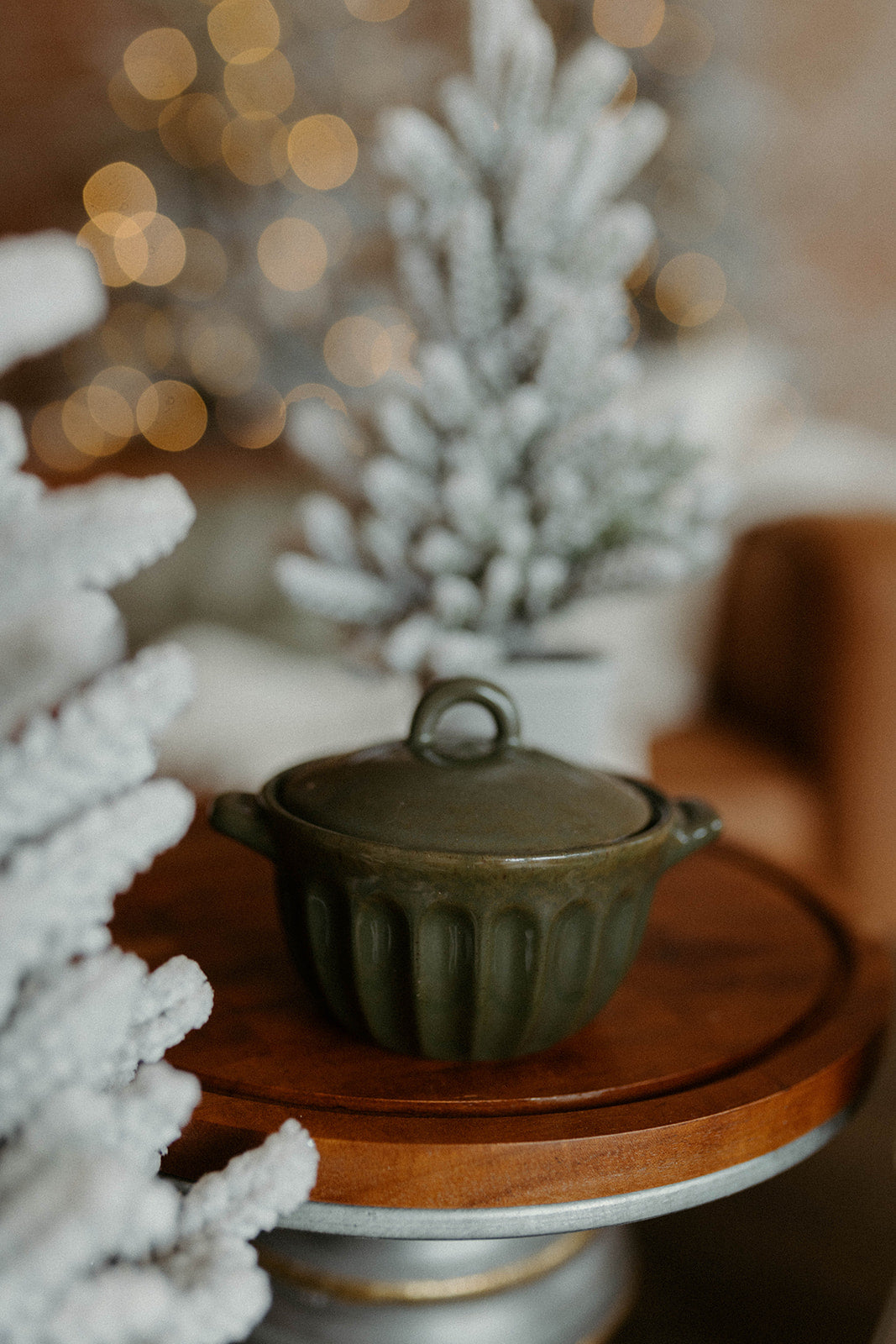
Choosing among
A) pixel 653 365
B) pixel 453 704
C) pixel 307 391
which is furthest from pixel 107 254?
pixel 453 704

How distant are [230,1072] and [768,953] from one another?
27 centimetres

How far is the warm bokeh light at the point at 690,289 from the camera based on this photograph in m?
1.59

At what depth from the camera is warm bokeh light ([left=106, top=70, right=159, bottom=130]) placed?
6.55 feet

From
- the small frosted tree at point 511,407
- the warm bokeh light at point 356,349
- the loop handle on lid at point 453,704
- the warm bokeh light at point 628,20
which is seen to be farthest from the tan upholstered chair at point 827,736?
the warm bokeh light at point 356,349

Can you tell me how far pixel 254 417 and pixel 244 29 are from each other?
71 centimetres

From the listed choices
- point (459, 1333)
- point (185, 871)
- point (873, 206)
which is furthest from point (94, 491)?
point (873, 206)

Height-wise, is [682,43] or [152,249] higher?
[682,43]

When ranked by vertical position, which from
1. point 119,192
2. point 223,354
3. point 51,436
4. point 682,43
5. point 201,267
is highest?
point 682,43

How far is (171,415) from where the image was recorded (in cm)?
212

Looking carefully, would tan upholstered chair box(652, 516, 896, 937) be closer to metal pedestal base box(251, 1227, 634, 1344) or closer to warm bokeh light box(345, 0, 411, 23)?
metal pedestal base box(251, 1227, 634, 1344)

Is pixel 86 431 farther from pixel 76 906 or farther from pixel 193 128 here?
pixel 76 906

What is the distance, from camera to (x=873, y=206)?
1461 mm

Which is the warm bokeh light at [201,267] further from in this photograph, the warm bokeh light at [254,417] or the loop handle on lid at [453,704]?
the loop handle on lid at [453,704]

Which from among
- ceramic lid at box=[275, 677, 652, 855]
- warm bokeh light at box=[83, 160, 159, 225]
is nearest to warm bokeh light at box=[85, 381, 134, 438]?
warm bokeh light at box=[83, 160, 159, 225]
